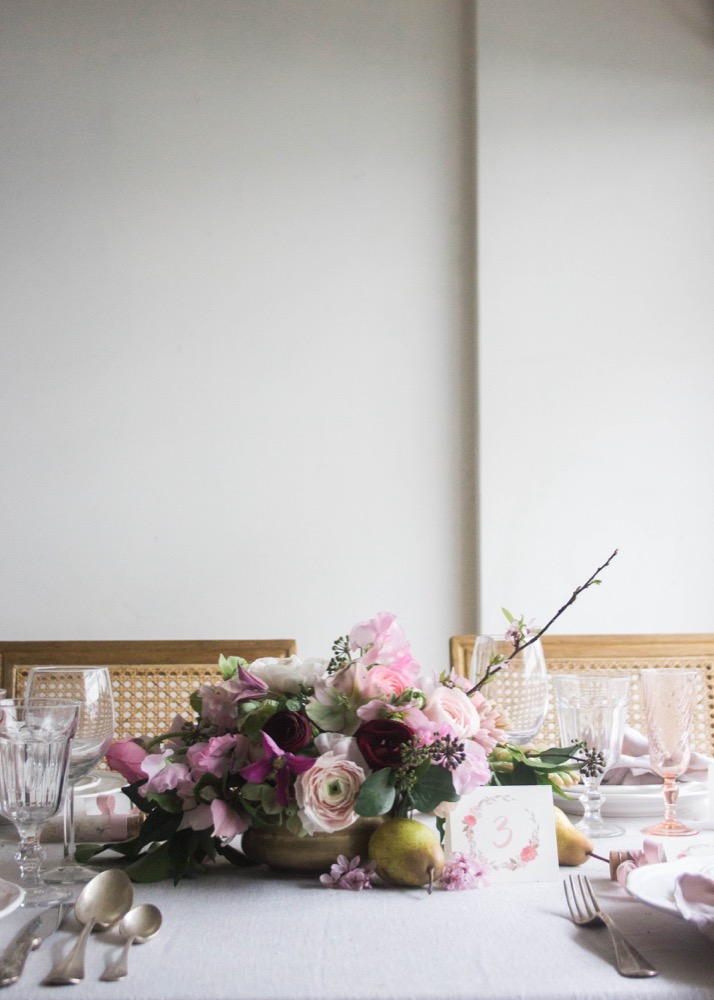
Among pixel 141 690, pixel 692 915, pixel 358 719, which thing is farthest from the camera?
pixel 141 690

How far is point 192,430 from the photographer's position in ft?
8.66

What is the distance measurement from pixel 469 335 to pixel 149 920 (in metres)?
2.14

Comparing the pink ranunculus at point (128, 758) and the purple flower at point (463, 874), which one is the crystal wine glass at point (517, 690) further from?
the pink ranunculus at point (128, 758)

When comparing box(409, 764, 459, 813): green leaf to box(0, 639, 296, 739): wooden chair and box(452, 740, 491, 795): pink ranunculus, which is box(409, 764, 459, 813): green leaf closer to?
Result: box(452, 740, 491, 795): pink ranunculus

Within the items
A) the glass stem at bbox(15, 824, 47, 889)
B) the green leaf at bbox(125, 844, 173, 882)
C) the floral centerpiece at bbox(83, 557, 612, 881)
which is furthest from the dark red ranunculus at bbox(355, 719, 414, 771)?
the glass stem at bbox(15, 824, 47, 889)

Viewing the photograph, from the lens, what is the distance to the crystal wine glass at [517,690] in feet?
3.74

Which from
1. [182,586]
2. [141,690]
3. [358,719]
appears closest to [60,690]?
[358,719]

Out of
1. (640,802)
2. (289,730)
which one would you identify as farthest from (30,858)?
(640,802)

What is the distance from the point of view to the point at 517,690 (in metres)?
1.15

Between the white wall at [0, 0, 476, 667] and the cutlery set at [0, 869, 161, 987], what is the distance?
5.83 ft

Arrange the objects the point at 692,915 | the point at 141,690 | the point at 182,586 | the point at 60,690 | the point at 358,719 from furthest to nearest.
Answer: the point at 182,586
the point at 141,690
the point at 60,690
the point at 358,719
the point at 692,915

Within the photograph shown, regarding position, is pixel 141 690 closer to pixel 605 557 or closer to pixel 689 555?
pixel 605 557

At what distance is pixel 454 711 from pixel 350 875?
178 millimetres

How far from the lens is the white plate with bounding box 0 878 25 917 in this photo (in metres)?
0.76
